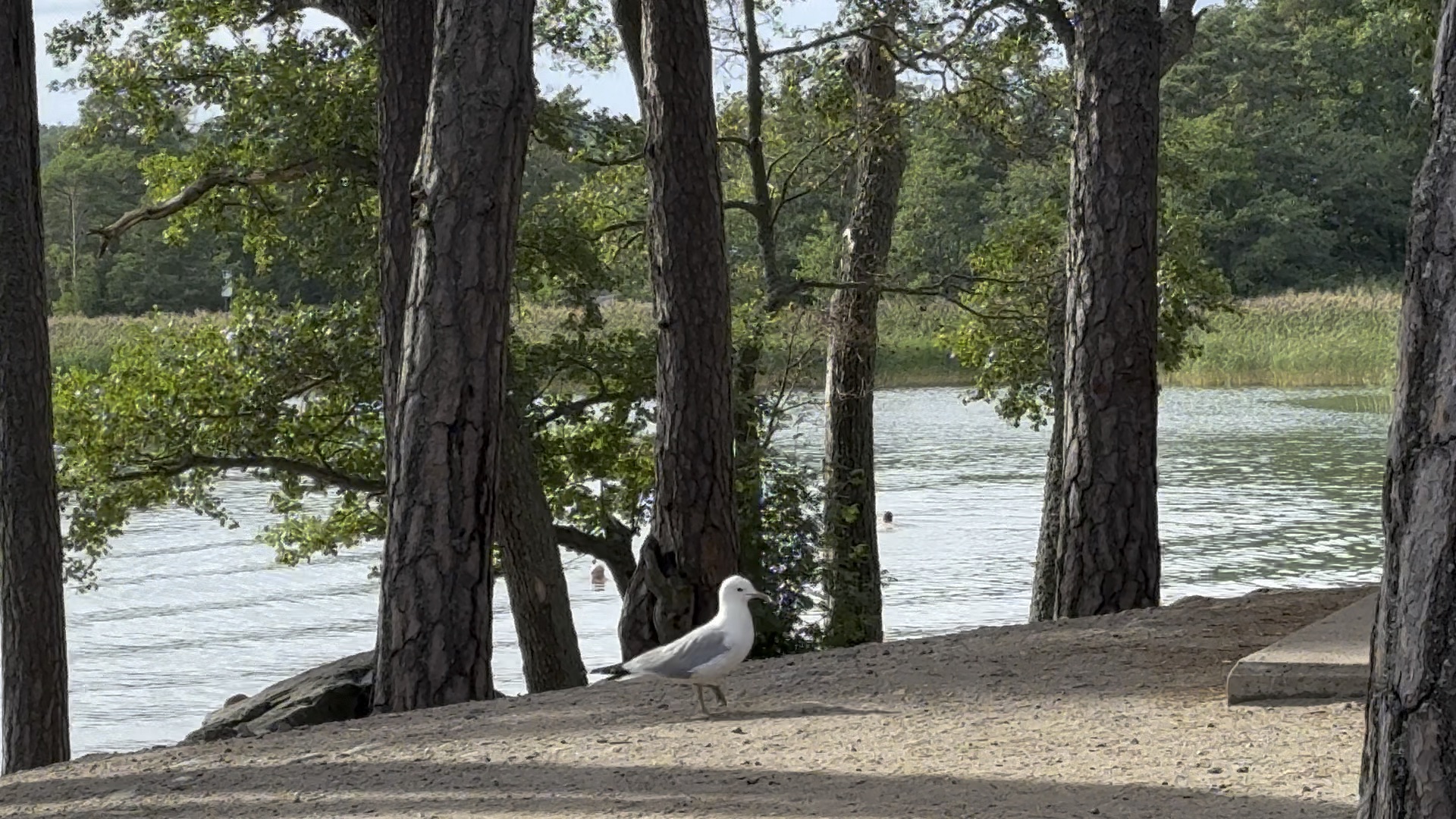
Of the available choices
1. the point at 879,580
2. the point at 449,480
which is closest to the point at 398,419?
the point at 449,480

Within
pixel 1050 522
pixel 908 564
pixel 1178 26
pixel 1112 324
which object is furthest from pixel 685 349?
pixel 908 564

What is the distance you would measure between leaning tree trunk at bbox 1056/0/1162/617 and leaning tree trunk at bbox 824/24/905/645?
6069 millimetres

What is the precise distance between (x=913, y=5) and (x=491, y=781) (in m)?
11.8

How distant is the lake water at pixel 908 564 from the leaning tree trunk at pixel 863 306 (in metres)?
0.48

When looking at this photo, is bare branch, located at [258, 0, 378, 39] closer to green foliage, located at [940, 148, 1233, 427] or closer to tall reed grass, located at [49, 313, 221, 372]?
green foliage, located at [940, 148, 1233, 427]

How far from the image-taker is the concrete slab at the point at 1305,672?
5.98 meters

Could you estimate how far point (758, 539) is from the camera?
13.5 metres

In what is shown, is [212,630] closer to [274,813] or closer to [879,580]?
[879,580]

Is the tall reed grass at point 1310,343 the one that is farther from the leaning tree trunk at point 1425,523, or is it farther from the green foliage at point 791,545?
the leaning tree trunk at point 1425,523

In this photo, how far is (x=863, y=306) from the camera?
1702 cm

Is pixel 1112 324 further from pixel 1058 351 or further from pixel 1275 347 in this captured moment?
pixel 1275 347

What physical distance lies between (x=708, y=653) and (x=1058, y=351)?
10222 millimetres

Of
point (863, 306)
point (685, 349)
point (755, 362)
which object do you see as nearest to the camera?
point (685, 349)

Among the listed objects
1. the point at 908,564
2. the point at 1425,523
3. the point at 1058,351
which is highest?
the point at 1058,351
